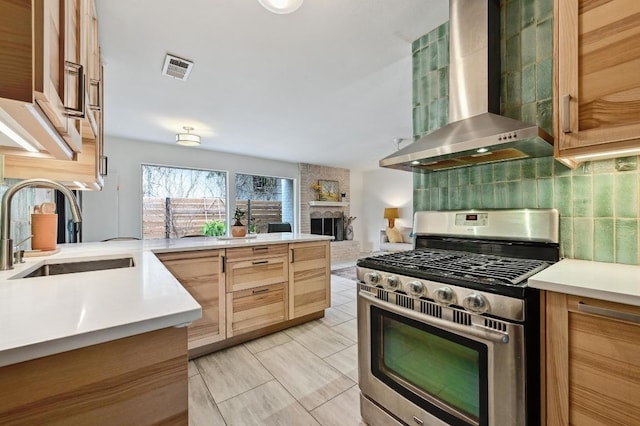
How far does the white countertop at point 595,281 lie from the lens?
2.68 ft

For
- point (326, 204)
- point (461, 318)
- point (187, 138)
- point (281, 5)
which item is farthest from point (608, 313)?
point (326, 204)

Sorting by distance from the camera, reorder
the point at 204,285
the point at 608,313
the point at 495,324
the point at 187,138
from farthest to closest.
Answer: the point at 187,138 < the point at 204,285 < the point at 495,324 < the point at 608,313

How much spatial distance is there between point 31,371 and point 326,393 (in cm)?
162

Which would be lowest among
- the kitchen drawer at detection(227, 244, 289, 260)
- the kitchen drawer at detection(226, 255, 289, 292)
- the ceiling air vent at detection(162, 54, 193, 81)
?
the kitchen drawer at detection(226, 255, 289, 292)

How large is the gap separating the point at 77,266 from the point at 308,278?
1.86 m

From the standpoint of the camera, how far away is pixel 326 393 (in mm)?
A: 1764

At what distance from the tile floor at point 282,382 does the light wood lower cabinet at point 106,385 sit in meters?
1.10

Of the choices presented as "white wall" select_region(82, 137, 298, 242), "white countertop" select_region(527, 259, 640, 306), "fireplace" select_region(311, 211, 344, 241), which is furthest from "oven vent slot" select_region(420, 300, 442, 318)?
"fireplace" select_region(311, 211, 344, 241)

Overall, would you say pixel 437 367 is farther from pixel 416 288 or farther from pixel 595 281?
pixel 595 281

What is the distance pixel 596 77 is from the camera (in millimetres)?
1060

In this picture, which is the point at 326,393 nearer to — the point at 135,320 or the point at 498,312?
the point at 498,312

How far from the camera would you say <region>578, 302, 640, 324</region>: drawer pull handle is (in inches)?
31.4

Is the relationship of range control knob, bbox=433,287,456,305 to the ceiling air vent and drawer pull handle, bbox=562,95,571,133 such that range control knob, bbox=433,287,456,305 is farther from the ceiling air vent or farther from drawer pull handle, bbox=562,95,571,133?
the ceiling air vent

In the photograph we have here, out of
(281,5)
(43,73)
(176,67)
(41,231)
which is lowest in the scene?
(41,231)
